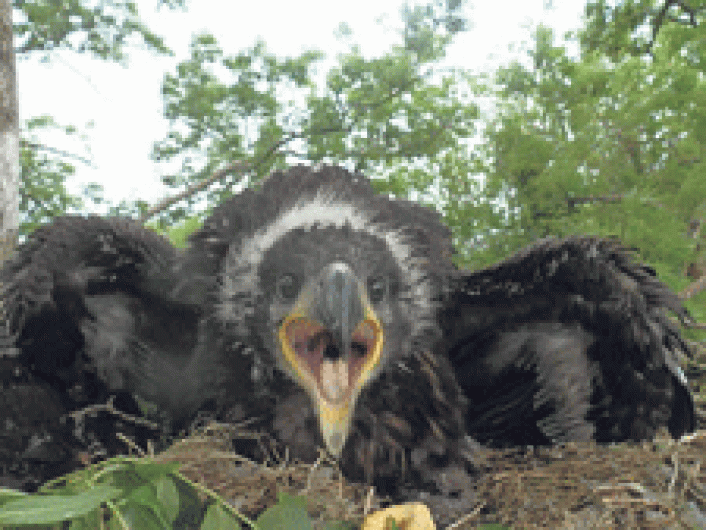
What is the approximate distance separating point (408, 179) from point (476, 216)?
1.38 m

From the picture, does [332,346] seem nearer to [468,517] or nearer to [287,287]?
[287,287]

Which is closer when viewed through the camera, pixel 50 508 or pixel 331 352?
pixel 50 508

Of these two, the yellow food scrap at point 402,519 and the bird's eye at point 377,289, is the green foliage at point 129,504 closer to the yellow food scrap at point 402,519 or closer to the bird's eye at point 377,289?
the yellow food scrap at point 402,519

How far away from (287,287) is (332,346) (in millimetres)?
239

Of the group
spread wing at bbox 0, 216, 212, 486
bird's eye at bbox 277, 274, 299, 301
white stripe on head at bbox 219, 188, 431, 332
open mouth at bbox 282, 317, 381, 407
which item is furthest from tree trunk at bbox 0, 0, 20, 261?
open mouth at bbox 282, 317, 381, 407

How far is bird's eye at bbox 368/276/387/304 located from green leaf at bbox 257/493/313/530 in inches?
26.8

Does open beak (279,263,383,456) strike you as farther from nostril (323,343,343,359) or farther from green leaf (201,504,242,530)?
green leaf (201,504,242,530)

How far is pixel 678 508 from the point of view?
5.86ft

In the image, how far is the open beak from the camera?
159 cm

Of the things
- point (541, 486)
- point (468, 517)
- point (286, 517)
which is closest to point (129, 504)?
point (286, 517)

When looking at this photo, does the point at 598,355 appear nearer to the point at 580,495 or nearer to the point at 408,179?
the point at 580,495

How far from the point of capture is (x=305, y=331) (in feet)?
5.62

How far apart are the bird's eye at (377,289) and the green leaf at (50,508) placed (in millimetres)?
963

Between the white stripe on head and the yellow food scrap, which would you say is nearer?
the yellow food scrap
